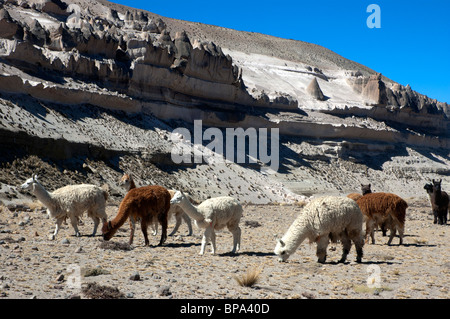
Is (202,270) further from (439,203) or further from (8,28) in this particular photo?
(8,28)

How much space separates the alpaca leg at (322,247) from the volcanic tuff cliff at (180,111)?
2196cm

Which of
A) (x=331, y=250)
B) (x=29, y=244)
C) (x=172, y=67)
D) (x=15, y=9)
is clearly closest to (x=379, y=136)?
(x=172, y=67)

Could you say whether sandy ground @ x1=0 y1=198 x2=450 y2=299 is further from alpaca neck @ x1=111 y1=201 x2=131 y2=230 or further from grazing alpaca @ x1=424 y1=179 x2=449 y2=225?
grazing alpaca @ x1=424 y1=179 x2=449 y2=225

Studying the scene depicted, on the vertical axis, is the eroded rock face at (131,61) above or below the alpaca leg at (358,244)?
above

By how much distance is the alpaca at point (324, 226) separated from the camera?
38.2ft

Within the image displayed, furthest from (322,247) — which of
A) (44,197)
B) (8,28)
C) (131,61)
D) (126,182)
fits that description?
(131,61)

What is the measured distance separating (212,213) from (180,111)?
123ft

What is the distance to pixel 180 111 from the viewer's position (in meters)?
49.8

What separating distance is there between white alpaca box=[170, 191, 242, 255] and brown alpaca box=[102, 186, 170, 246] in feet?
4.28

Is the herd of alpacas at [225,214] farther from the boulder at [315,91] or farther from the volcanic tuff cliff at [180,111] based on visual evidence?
the boulder at [315,91]

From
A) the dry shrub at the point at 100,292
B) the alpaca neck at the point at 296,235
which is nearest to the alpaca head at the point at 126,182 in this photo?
the alpaca neck at the point at 296,235

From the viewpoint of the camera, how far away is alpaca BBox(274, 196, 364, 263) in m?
11.6

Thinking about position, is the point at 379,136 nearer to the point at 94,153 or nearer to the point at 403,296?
the point at 94,153
